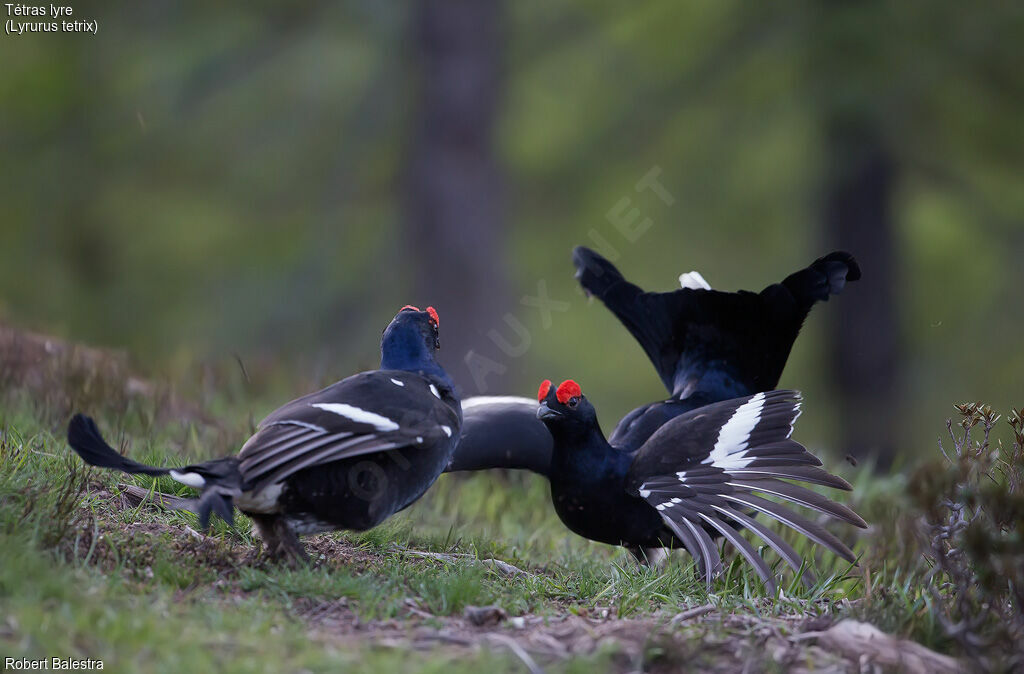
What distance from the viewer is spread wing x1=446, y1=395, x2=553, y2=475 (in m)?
5.62

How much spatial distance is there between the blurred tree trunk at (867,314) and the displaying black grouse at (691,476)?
19.4 ft

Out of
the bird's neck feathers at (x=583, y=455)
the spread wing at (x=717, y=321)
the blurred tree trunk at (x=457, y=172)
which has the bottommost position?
the bird's neck feathers at (x=583, y=455)

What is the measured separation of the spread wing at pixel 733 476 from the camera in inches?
168

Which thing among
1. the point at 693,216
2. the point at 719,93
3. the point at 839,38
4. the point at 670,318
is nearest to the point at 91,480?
the point at 670,318

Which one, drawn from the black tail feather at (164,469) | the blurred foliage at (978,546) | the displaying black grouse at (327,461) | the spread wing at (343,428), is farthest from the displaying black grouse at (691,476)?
the black tail feather at (164,469)

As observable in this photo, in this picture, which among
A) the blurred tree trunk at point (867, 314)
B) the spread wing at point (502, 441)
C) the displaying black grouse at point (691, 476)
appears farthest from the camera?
the blurred tree trunk at point (867, 314)

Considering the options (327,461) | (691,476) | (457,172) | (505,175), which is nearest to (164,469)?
(327,461)

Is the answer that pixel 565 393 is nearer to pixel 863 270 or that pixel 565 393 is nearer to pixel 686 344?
pixel 686 344

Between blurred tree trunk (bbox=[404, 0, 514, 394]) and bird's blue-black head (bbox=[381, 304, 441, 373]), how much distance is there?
5114 mm

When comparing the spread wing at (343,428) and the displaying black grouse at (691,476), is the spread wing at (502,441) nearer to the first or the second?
the displaying black grouse at (691,476)

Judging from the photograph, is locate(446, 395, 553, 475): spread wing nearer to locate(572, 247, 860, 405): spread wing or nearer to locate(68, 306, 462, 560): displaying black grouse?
locate(572, 247, 860, 405): spread wing

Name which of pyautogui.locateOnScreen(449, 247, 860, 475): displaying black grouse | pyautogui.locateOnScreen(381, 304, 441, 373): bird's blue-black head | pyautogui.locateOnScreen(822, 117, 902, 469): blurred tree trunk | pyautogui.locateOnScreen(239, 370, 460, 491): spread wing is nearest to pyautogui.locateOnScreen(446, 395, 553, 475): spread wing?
pyautogui.locateOnScreen(449, 247, 860, 475): displaying black grouse

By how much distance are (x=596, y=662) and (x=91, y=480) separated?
2384 mm

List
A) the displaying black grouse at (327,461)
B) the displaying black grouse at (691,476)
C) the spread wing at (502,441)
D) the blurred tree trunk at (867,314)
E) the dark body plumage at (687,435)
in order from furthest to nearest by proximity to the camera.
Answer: the blurred tree trunk at (867,314), the spread wing at (502,441), the dark body plumage at (687,435), the displaying black grouse at (691,476), the displaying black grouse at (327,461)
